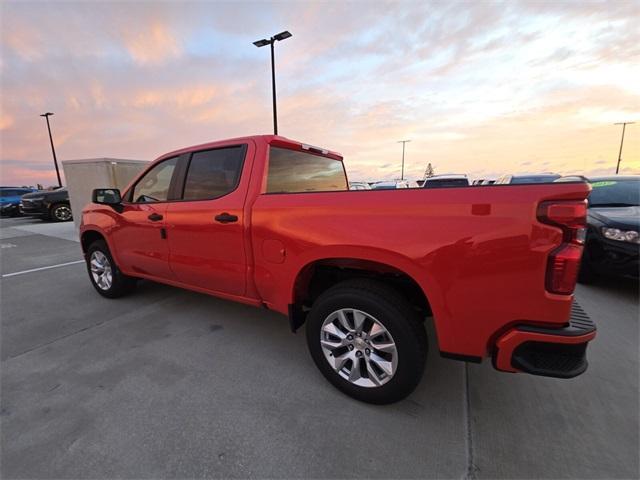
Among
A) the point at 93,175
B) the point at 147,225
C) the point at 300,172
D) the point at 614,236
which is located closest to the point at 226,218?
the point at 300,172

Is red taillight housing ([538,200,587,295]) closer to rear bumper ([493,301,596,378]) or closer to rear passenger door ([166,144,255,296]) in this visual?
rear bumper ([493,301,596,378])

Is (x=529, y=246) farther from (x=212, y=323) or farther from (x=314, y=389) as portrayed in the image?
(x=212, y=323)

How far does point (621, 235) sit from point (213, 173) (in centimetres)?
505

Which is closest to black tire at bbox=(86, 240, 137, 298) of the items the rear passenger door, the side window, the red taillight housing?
the side window

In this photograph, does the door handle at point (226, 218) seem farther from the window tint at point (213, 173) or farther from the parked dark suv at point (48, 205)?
the parked dark suv at point (48, 205)

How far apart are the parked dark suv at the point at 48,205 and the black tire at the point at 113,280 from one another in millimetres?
12525

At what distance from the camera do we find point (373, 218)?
6.25 feet

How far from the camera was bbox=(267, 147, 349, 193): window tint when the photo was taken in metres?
2.69

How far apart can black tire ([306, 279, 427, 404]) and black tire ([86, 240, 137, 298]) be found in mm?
3122

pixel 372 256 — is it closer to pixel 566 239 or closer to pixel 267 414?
pixel 566 239

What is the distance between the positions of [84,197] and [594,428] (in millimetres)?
Answer: 12898

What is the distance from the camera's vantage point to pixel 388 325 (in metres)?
1.95

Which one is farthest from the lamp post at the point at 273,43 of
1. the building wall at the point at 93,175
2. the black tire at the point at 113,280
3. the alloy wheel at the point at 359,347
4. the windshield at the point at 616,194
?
the alloy wheel at the point at 359,347

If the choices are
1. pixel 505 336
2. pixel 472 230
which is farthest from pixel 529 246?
pixel 505 336
